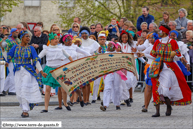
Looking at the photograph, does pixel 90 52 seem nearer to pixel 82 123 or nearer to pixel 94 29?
pixel 94 29

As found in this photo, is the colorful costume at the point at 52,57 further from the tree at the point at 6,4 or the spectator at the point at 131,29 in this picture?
the tree at the point at 6,4

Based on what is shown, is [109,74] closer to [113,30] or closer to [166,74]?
[166,74]

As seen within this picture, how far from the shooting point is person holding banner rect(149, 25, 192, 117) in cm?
1159

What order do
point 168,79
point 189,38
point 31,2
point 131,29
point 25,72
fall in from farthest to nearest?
point 31,2
point 189,38
point 131,29
point 25,72
point 168,79

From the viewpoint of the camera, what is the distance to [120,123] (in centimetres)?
1026

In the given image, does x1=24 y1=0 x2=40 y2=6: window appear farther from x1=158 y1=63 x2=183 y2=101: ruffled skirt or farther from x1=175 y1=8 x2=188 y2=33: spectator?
x1=158 y1=63 x2=183 y2=101: ruffled skirt

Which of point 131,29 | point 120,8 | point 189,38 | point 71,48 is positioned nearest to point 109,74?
point 71,48

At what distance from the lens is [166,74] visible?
11617 millimetres

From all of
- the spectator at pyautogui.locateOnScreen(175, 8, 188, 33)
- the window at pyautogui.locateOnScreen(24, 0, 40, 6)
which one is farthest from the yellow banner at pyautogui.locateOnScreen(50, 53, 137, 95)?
the window at pyautogui.locateOnScreen(24, 0, 40, 6)

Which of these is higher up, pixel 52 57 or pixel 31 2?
pixel 31 2

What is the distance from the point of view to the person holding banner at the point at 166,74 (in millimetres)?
11586

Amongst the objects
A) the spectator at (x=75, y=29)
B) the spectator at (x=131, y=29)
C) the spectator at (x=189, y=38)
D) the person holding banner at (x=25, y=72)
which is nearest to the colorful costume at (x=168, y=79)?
the person holding banner at (x=25, y=72)

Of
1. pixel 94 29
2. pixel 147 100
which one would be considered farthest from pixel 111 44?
pixel 94 29

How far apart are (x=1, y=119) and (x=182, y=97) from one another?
416cm
